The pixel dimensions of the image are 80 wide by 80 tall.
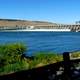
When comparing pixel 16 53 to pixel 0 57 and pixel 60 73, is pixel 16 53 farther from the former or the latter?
pixel 60 73

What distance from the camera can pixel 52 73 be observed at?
22.6 feet

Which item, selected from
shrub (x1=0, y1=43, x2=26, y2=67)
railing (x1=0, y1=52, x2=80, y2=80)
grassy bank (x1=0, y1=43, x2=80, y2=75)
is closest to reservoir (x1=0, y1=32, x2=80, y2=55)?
shrub (x1=0, y1=43, x2=26, y2=67)

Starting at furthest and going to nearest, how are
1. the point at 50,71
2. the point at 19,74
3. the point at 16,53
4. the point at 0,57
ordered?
the point at 16,53 < the point at 0,57 < the point at 50,71 < the point at 19,74

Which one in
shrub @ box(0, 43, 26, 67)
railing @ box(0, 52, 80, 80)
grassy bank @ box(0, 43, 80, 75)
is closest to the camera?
railing @ box(0, 52, 80, 80)

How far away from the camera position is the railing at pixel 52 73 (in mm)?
5973

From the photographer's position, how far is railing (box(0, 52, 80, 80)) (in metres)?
5.97

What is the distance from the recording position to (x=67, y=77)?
274 inches

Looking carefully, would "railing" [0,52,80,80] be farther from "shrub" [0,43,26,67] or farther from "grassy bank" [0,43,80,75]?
"shrub" [0,43,26,67]

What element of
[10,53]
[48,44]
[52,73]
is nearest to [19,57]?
[10,53]

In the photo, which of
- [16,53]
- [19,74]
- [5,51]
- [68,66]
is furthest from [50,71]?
[16,53]

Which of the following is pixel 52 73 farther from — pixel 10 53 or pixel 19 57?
pixel 19 57

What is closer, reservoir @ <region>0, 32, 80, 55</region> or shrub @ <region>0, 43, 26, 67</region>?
shrub @ <region>0, 43, 26, 67</region>

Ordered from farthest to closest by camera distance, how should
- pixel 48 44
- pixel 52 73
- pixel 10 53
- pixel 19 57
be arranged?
pixel 48 44
pixel 19 57
pixel 10 53
pixel 52 73

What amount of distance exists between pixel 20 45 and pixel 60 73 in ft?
25.7
